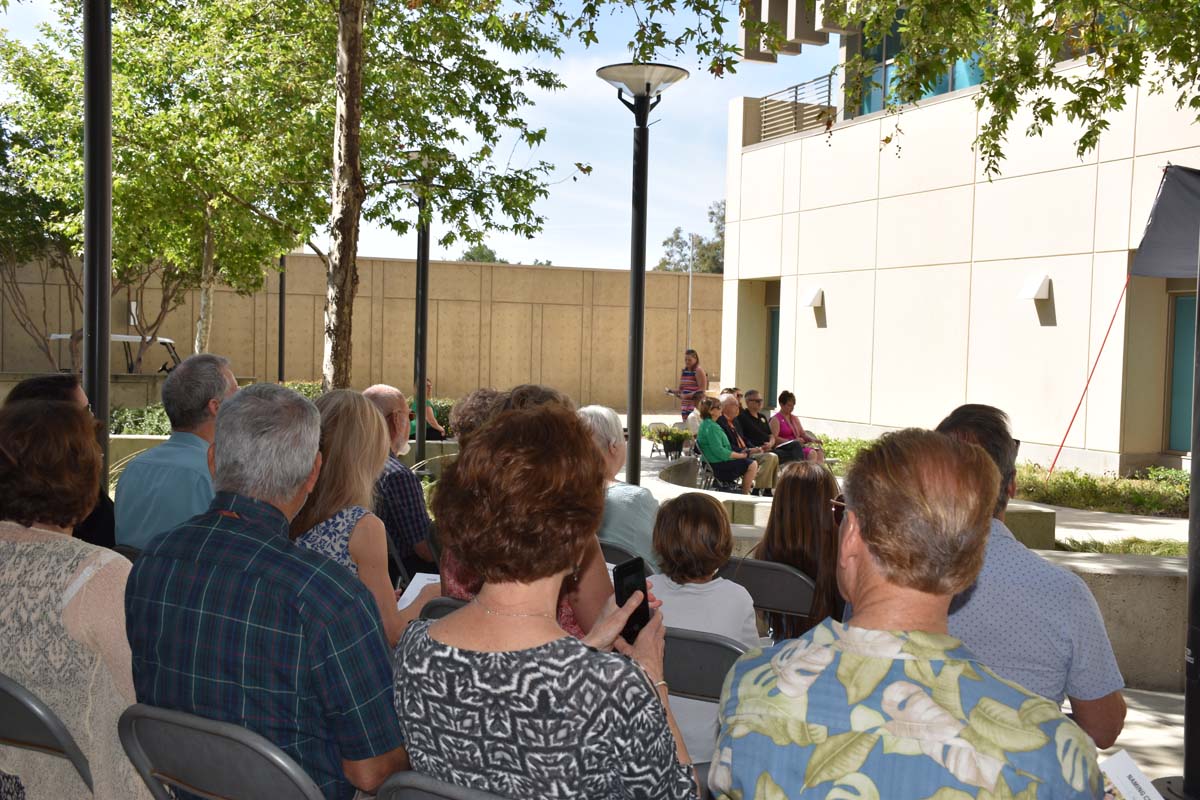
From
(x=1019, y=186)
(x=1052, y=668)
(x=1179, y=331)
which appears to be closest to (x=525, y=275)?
(x=1019, y=186)

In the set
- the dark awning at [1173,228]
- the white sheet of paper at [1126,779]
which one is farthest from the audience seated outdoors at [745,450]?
the white sheet of paper at [1126,779]

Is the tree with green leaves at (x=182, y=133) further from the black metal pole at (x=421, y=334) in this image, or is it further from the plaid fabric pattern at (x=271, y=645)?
the plaid fabric pattern at (x=271, y=645)

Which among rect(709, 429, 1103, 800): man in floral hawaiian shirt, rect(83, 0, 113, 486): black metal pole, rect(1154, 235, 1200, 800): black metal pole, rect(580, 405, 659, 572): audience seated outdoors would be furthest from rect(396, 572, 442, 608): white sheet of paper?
rect(1154, 235, 1200, 800): black metal pole

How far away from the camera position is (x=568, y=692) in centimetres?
186

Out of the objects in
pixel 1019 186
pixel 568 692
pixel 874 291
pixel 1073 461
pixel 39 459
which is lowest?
pixel 1073 461

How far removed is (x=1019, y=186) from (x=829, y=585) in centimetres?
1395

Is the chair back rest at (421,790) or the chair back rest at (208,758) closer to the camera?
the chair back rest at (421,790)

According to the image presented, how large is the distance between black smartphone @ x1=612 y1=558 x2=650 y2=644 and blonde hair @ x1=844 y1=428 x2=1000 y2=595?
26.1 inches

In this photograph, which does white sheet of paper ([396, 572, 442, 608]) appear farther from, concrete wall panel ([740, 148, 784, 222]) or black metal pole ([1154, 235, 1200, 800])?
concrete wall panel ([740, 148, 784, 222])

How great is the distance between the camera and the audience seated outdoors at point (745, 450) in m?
12.0

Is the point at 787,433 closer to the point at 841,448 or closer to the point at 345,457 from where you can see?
the point at 841,448

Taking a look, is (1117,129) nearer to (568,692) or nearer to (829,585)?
(829,585)

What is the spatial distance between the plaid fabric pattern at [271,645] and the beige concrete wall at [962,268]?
10310 mm

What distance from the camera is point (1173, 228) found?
772cm
